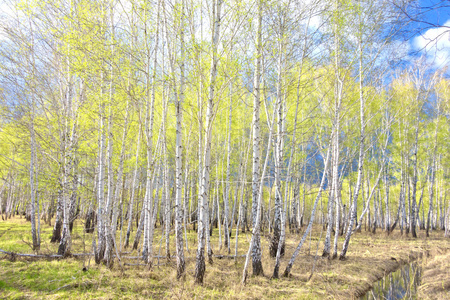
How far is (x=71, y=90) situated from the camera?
770 centimetres

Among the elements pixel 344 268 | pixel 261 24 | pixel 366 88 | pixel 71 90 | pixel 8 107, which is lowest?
pixel 344 268

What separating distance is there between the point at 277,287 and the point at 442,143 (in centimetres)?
1681

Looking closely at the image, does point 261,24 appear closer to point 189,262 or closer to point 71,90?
point 71,90

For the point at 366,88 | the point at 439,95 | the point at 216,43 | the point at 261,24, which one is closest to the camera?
the point at 216,43

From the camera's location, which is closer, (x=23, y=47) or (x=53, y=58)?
(x=23, y=47)

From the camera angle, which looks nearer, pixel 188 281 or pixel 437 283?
pixel 188 281

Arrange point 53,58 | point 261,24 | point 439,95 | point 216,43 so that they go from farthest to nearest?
point 439,95 < point 53,58 < point 261,24 < point 216,43

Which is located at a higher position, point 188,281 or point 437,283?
point 188,281

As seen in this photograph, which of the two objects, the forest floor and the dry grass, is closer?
the forest floor

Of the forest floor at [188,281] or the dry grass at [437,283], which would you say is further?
the dry grass at [437,283]

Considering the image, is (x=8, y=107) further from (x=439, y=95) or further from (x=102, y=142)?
(x=439, y=95)

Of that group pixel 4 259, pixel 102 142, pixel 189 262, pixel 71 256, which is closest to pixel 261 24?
pixel 102 142

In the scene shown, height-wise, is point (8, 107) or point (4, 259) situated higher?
point (8, 107)

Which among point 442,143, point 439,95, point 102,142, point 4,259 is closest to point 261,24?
point 102,142
